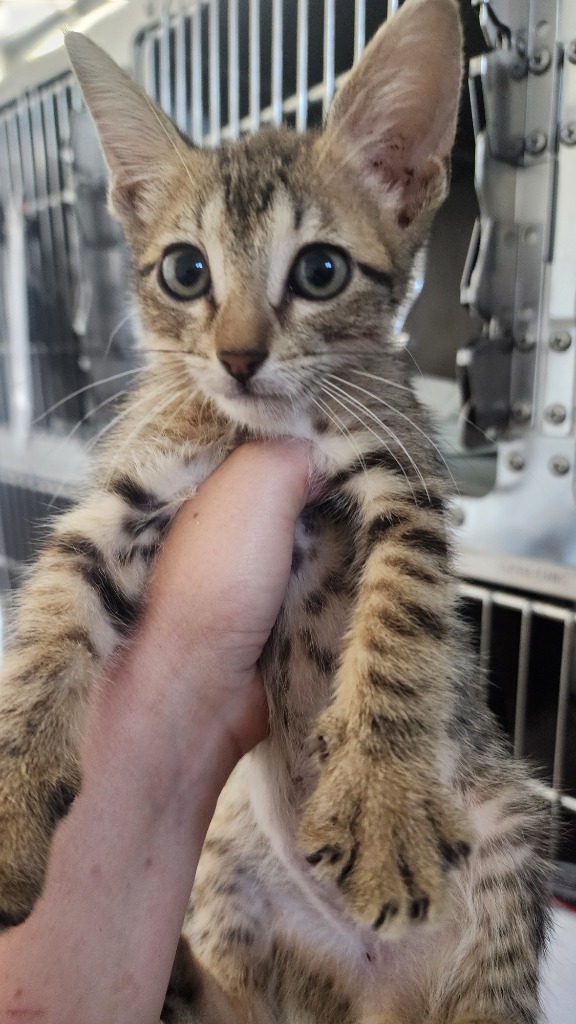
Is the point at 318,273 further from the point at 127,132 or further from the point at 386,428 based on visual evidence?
the point at 127,132

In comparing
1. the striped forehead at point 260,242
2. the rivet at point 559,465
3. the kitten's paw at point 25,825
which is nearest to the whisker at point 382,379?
the striped forehead at point 260,242

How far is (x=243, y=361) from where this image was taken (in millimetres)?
615

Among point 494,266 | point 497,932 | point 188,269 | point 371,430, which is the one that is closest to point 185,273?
point 188,269

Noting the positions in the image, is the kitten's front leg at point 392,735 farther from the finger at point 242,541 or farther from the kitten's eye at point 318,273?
the kitten's eye at point 318,273

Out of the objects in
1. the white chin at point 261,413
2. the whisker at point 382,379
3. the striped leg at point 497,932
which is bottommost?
the striped leg at point 497,932

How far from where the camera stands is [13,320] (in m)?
1.63

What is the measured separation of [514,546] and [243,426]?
1.28 ft

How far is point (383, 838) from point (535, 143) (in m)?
0.77

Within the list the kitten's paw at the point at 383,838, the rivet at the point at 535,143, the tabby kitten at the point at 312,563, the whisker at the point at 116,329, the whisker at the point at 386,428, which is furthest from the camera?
the whisker at the point at 116,329

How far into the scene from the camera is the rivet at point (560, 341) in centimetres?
83

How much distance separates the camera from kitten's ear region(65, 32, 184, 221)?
0.74 m

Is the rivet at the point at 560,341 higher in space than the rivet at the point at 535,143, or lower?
lower

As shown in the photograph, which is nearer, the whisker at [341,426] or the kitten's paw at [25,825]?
the kitten's paw at [25,825]

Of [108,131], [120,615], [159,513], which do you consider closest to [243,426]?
[159,513]
